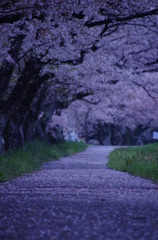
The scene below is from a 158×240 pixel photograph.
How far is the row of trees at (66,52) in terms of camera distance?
1310 centimetres

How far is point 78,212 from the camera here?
615 centimetres

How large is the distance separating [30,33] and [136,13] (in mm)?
3975

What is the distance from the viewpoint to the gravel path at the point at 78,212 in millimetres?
4781

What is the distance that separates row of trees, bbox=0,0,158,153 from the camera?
1310 centimetres

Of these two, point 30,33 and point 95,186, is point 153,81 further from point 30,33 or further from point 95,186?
point 95,186

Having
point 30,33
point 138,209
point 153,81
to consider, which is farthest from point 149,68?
point 138,209

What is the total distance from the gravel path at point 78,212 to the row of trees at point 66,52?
4268 millimetres

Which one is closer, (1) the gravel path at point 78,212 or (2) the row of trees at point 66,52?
(1) the gravel path at point 78,212

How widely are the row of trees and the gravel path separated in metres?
4.27

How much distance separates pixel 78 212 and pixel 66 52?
47.9ft

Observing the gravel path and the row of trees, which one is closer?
the gravel path

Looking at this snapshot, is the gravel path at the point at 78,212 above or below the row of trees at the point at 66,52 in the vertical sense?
below

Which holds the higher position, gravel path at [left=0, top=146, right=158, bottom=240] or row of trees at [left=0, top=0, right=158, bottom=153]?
row of trees at [left=0, top=0, right=158, bottom=153]

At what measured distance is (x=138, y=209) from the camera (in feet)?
21.1
